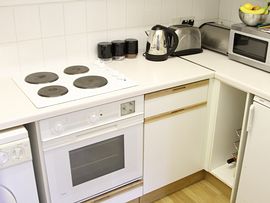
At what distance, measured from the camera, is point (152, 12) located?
7.74ft

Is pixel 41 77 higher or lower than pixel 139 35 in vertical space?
lower

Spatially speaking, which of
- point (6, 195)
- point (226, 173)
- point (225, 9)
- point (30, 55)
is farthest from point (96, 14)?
point (226, 173)

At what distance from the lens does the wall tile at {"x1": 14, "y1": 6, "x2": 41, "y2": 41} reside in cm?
189

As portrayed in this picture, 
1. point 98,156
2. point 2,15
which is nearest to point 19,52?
point 2,15

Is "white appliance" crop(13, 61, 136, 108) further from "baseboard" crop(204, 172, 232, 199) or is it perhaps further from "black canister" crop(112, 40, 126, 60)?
"baseboard" crop(204, 172, 232, 199)

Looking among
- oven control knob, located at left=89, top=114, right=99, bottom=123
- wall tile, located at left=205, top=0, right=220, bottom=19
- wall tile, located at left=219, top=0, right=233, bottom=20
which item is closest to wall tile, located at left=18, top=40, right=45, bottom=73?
oven control knob, located at left=89, top=114, right=99, bottom=123

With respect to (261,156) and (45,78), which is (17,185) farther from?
(261,156)

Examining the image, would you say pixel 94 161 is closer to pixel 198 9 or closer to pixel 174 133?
pixel 174 133

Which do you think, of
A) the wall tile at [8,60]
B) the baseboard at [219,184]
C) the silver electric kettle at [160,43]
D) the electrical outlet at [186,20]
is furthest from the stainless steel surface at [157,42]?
the baseboard at [219,184]

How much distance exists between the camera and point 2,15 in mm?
1839

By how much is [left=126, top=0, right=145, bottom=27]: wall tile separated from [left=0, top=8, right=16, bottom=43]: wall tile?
76 centimetres

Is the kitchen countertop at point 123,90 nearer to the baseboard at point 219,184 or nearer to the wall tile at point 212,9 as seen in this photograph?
the wall tile at point 212,9

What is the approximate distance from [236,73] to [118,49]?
2.51 feet

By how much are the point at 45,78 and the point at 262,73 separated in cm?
129
